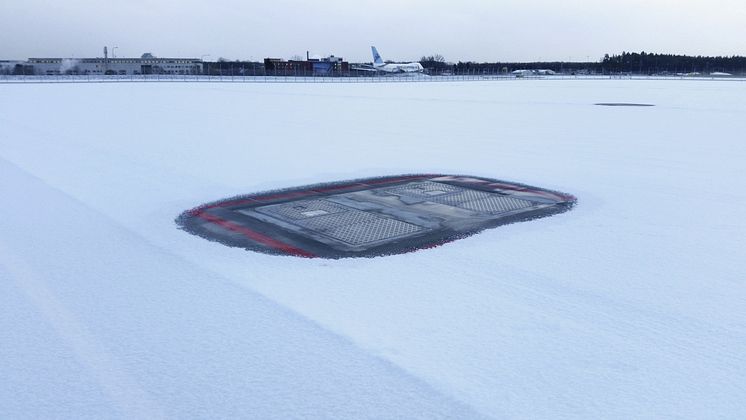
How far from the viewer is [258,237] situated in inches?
249

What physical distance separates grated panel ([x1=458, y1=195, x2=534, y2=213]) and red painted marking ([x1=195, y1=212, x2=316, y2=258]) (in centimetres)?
271

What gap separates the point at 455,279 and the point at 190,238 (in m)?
2.99

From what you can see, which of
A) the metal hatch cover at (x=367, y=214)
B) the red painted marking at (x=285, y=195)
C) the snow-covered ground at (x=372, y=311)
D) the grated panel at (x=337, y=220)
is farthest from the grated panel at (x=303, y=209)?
the snow-covered ground at (x=372, y=311)

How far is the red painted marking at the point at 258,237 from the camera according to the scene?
581 cm

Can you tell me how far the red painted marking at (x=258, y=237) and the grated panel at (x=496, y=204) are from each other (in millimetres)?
2706

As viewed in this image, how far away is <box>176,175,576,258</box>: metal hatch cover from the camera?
6.13 metres

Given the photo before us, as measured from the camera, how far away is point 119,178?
9523 mm

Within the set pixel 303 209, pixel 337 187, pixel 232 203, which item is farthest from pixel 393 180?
pixel 232 203

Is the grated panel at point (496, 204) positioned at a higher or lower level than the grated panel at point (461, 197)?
lower

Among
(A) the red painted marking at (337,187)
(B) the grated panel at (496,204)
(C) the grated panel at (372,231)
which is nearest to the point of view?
(C) the grated panel at (372,231)

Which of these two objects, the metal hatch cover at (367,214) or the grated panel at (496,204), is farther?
the grated panel at (496,204)

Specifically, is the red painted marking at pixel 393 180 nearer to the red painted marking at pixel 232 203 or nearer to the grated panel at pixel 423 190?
the grated panel at pixel 423 190

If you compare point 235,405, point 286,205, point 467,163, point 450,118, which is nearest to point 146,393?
point 235,405

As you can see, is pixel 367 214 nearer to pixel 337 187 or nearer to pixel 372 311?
pixel 337 187
